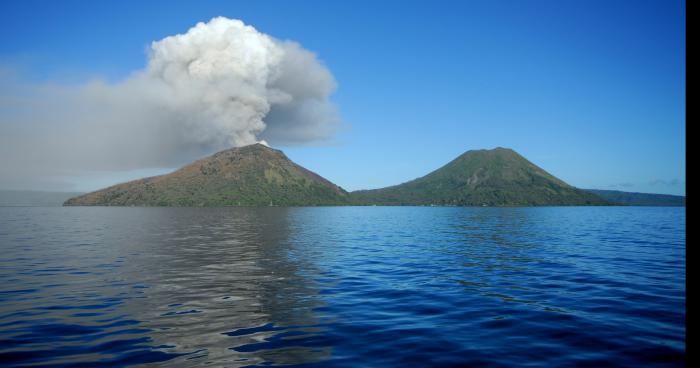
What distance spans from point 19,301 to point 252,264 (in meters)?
16.9

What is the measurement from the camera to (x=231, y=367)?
13250 mm

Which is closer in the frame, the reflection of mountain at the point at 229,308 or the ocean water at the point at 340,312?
the ocean water at the point at 340,312

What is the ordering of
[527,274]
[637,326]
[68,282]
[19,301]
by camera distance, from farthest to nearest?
[527,274]
[68,282]
[19,301]
[637,326]

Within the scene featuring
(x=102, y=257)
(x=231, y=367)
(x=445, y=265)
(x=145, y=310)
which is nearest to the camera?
(x=231, y=367)

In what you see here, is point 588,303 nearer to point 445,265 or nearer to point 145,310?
point 445,265

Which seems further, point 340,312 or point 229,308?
point 229,308

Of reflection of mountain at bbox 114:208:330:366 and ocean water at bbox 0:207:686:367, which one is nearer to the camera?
ocean water at bbox 0:207:686:367
